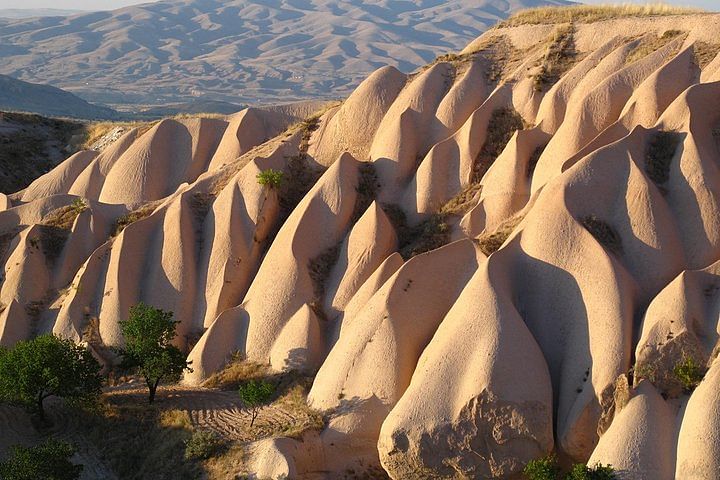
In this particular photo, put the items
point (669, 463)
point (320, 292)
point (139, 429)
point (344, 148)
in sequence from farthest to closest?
point (344, 148) < point (320, 292) < point (139, 429) < point (669, 463)

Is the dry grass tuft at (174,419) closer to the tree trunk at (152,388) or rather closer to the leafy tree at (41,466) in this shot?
the tree trunk at (152,388)

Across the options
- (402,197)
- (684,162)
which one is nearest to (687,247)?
(684,162)

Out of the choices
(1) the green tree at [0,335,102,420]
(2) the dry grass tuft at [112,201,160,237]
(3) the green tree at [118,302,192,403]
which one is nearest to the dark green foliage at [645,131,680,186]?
(3) the green tree at [118,302,192,403]

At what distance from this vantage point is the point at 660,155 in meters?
22.5

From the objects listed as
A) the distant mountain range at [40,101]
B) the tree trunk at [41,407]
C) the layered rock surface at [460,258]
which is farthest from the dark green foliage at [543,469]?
the distant mountain range at [40,101]

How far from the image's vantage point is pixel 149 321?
2425 centimetres

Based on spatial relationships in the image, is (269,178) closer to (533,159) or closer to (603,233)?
(533,159)

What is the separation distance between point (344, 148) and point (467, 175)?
531cm

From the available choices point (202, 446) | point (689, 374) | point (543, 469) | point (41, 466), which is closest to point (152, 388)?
point (202, 446)

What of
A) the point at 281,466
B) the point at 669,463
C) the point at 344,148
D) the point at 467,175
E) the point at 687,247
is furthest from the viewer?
the point at 344,148

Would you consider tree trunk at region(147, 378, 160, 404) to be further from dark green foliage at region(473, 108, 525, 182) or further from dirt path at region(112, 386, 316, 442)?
dark green foliage at region(473, 108, 525, 182)

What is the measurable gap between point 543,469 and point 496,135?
41.0 ft

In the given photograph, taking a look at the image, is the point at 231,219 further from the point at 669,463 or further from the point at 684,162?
the point at 669,463

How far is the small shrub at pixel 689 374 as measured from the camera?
17.8 meters
